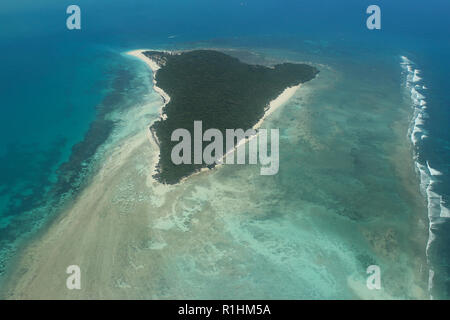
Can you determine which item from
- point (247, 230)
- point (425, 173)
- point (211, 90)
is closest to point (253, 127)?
point (211, 90)

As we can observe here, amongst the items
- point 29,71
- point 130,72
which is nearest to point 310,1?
point 130,72

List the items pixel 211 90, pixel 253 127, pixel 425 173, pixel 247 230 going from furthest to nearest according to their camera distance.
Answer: pixel 211 90 < pixel 253 127 < pixel 425 173 < pixel 247 230

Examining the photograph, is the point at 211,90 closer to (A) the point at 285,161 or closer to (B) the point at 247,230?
(A) the point at 285,161

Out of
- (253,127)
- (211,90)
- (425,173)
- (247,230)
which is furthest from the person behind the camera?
(211,90)

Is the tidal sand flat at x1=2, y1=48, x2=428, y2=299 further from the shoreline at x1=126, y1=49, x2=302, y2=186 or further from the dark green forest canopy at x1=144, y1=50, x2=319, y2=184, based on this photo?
the dark green forest canopy at x1=144, y1=50, x2=319, y2=184

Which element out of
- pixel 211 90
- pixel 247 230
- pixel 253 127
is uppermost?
pixel 211 90

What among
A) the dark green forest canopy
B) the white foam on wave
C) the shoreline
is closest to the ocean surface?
the white foam on wave

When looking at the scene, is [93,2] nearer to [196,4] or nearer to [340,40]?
[196,4]
